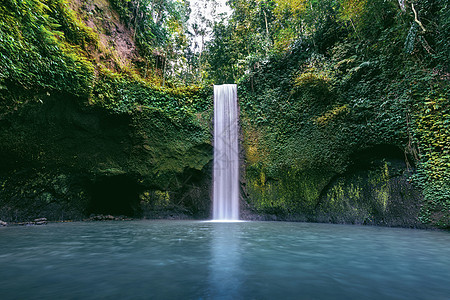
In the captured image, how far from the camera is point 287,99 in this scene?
9.62 metres

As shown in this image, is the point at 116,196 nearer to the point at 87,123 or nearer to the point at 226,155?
the point at 87,123

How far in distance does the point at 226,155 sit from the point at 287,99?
12.0 ft

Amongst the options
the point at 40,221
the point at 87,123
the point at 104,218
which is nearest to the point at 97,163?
the point at 87,123

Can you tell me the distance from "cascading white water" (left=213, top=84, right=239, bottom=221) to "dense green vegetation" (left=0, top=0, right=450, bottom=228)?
0.47 m

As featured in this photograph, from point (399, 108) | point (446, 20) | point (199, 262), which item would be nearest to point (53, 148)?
point (199, 262)

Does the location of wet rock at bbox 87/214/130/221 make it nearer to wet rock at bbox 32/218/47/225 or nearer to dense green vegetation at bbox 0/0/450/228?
dense green vegetation at bbox 0/0/450/228

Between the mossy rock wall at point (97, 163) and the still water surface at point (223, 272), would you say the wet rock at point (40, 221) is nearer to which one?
the mossy rock wall at point (97, 163)

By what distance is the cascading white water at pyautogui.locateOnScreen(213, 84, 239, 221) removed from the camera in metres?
9.77

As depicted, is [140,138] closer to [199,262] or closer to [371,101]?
[199,262]

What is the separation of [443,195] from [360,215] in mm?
2134

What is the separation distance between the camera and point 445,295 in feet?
5.67

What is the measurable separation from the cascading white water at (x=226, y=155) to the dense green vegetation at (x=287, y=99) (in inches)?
18.4

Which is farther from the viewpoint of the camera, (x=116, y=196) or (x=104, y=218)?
(x=116, y=196)

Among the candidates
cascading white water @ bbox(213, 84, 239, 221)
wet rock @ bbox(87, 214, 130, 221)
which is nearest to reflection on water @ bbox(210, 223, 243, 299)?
cascading white water @ bbox(213, 84, 239, 221)
